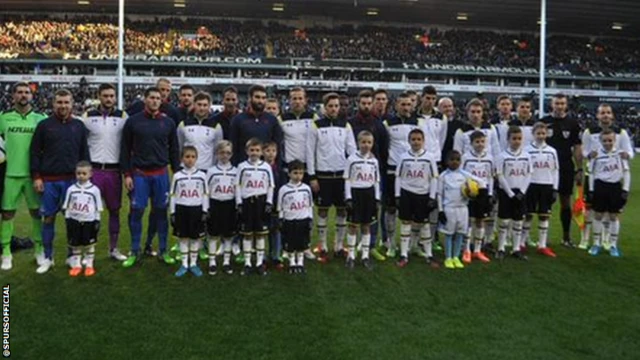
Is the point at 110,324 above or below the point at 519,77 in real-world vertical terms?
below

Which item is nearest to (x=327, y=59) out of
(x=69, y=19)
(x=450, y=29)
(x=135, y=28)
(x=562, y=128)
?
(x=450, y=29)

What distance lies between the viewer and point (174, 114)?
24.1ft

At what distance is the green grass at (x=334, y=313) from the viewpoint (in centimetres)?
441

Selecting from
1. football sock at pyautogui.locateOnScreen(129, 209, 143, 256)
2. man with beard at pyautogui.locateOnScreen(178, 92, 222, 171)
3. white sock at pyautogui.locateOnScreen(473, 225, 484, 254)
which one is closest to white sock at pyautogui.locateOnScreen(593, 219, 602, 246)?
white sock at pyautogui.locateOnScreen(473, 225, 484, 254)

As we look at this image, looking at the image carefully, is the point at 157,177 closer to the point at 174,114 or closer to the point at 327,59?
the point at 174,114

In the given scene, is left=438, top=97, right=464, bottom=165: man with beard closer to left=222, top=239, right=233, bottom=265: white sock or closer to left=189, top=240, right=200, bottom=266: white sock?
left=222, top=239, right=233, bottom=265: white sock

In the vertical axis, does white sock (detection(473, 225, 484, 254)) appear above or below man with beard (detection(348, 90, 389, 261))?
below

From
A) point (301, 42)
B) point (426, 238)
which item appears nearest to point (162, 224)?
point (426, 238)

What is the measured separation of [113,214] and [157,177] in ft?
2.67

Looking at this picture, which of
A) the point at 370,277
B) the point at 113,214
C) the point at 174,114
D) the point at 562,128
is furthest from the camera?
the point at 562,128

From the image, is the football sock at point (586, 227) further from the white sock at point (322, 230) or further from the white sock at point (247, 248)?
the white sock at point (247, 248)

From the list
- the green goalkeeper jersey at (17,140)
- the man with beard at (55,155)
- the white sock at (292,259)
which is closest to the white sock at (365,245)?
the white sock at (292,259)

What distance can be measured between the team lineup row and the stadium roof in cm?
3263

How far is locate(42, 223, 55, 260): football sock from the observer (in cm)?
650
